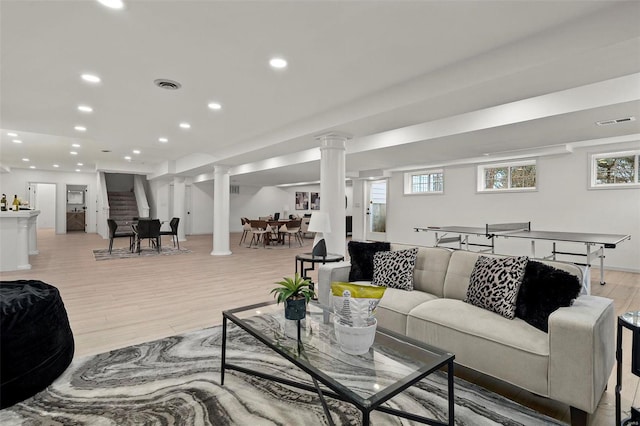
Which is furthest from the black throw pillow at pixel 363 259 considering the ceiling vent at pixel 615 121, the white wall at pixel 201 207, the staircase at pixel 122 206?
the staircase at pixel 122 206

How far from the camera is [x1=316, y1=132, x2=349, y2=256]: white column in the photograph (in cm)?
466

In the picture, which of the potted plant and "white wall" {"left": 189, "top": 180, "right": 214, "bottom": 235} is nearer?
the potted plant

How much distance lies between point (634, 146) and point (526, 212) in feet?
7.00

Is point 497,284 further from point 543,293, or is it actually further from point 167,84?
point 167,84

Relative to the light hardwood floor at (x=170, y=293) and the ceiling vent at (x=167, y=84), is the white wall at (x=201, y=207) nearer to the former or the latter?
the light hardwood floor at (x=170, y=293)

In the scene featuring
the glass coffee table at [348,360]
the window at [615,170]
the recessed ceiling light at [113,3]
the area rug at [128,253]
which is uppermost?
the recessed ceiling light at [113,3]

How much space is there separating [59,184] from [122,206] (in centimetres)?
271

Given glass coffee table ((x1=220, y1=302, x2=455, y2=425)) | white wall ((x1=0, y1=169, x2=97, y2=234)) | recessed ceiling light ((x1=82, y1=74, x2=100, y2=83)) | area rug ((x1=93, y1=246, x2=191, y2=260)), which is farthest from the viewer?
white wall ((x1=0, y1=169, x2=97, y2=234))

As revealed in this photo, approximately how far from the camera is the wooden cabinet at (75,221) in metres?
14.0

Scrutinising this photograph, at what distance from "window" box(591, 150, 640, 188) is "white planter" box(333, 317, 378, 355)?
697 centimetres

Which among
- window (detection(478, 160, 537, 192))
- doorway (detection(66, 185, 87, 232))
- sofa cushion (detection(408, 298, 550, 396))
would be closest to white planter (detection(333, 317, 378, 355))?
sofa cushion (detection(408, 298, 550, 396))

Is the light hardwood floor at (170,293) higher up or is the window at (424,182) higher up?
the window at (424,182)

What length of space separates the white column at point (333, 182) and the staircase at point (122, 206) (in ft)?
37.3

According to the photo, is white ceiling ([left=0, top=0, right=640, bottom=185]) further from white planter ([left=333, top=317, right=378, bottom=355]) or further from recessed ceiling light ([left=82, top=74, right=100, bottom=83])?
white planter ([left=333, top=317, right=378, bottom=355])
